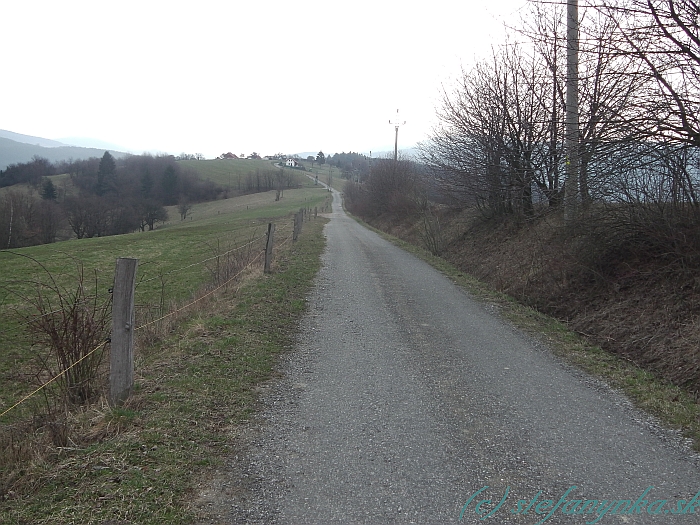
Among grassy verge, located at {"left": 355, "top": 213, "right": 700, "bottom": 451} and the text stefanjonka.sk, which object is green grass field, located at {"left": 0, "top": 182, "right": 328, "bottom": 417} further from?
grassy verge, located at {"left": 355, "top": 213, "right": 700, "bottom": 451}

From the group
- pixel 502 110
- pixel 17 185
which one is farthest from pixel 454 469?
pixel 17 185

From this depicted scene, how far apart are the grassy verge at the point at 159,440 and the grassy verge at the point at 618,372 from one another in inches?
149

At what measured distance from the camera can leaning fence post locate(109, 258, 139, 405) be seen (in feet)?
14.8

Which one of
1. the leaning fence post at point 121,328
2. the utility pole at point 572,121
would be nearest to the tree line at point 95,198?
the utility pole at point 572,121

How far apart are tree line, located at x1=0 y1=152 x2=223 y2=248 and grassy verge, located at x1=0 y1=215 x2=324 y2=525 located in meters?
56.7

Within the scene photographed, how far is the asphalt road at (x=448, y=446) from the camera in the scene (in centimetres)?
318

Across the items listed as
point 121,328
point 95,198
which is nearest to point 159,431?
point 121,328

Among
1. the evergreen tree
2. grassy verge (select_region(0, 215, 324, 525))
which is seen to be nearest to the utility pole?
grassy verge (select_region(0, 215, 324, 525))

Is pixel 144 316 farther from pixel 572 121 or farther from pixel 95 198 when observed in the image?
pixel 95 198

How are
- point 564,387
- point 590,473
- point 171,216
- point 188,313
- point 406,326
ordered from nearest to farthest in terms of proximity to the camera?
point 590,473 < point 564,387 < point 406,326 < point 188,313 < point 171,216

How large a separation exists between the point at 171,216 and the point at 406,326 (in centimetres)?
9286

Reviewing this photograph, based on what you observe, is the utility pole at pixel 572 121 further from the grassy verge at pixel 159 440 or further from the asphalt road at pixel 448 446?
the grassy verge at pixel 159 440

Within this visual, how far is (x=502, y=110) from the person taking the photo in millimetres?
15898

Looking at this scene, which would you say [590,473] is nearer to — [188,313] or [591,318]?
[591,318]
